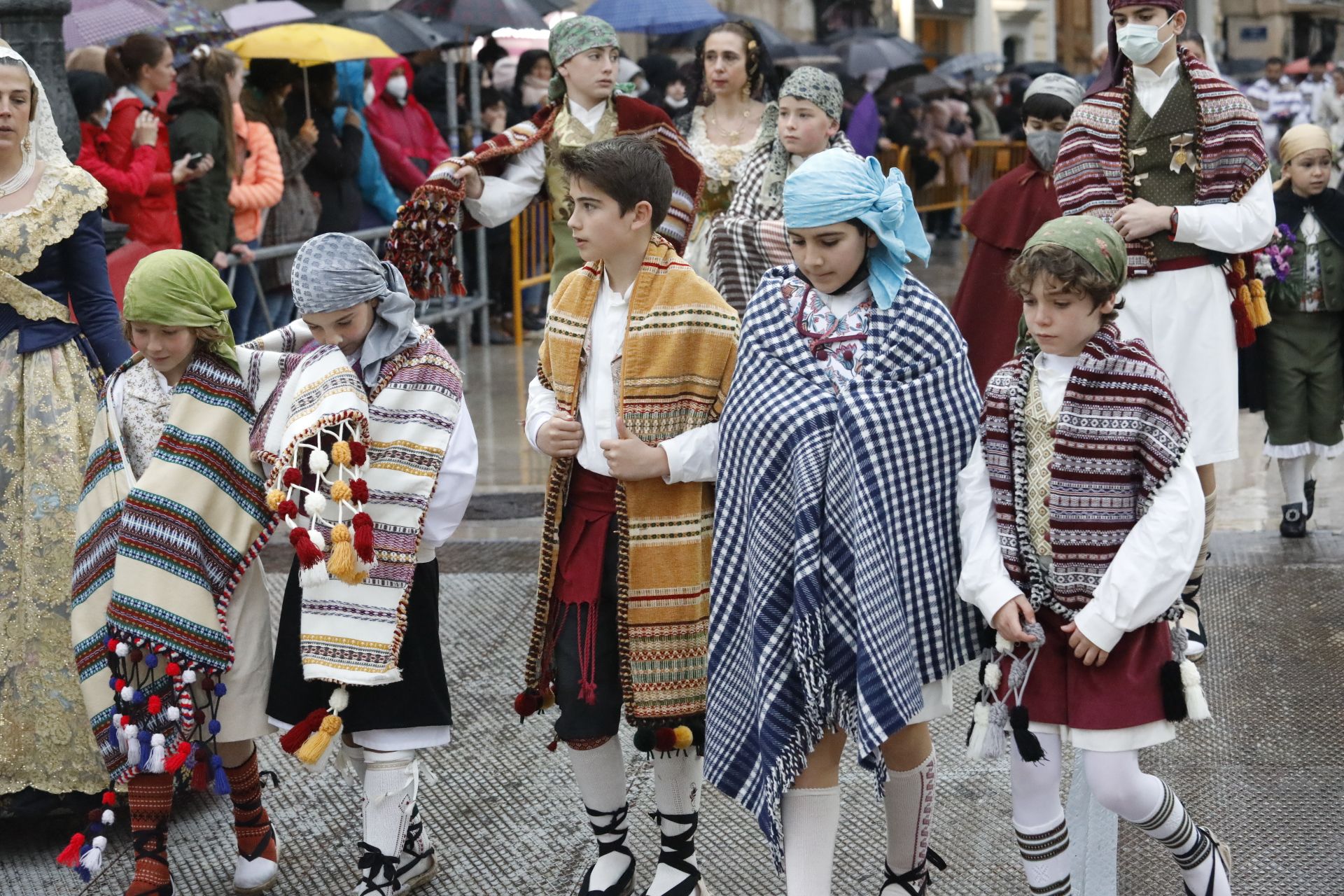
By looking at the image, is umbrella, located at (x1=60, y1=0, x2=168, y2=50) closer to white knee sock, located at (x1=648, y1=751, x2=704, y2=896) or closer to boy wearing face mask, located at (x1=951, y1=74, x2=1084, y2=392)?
boy wearing face mask, located at (x1=951, y1=74, x2=1084, y2=392)

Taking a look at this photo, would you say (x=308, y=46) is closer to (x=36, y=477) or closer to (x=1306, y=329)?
(x=1306, y=329)

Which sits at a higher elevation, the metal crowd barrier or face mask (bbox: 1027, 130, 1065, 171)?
face mask (bbox: 1027, 130, 1065, 171)

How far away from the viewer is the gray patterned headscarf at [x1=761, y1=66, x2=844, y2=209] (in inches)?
237

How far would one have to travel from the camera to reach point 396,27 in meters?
12.8

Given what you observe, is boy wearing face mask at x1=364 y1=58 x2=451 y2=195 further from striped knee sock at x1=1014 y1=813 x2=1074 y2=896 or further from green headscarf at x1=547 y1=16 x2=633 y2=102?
striped knee sock at x1=1014 y1=813 x2=1074 y2=896

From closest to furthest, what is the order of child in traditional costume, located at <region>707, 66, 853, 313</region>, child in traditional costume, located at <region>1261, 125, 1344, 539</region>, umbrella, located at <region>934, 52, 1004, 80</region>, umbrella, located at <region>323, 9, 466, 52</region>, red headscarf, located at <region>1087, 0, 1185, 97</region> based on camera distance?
1. red headscarf, located at <region>1087, 0, 1185, 97</region>
2. child in traditional costume, located at <region>707, 66, 853, 313</region>
3. child in traditional costume, located at <region>1261, 125, 1344, 539</region>
4. umbrella, located at <region>323, 9, 466, 52</region>
5. umbrella, located at <region>934, 52, 1004, 80</region>

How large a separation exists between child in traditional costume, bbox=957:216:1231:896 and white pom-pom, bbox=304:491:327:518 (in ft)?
4.52

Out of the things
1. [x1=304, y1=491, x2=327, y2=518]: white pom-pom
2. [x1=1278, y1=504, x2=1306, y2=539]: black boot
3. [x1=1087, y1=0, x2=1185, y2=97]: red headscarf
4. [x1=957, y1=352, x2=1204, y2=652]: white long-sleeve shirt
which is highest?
[x1=1087, y1=0, x2=1185, y2=97]: red headscarf

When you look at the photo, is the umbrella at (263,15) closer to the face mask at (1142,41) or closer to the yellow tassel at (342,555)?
the face mask at (1142,41)

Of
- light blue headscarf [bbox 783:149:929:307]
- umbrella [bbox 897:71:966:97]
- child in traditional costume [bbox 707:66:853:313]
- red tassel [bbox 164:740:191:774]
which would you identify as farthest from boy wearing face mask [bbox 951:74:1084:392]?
umbrella [bbox 897:71:966:97]

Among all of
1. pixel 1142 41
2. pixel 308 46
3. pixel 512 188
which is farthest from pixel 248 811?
pixel 308 46

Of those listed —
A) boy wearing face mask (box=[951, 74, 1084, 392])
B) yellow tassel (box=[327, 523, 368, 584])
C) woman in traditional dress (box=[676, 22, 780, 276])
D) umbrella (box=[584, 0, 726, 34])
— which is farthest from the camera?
umbrella (box=[584, 0, 726, 34])

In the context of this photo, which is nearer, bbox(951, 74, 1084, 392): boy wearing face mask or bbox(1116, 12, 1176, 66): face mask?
bbox(1116, 12, 1176, 66): face mask

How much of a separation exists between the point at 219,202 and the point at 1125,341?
671cm
